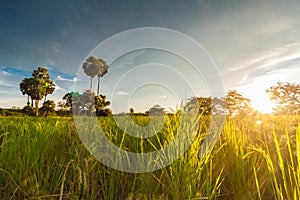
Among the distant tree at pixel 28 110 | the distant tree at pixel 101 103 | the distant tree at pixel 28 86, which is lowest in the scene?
the distant tree at pixel 101 103

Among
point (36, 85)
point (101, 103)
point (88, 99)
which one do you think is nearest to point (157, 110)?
point (101, 103)

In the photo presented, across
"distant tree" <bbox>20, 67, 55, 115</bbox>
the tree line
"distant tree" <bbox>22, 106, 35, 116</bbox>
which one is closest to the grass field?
the tree line

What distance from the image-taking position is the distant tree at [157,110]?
2157 mm

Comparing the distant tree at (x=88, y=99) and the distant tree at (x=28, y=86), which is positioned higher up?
the distant tree at (x=28, y=86)

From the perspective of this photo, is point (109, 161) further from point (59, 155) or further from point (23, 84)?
point (23, 84)

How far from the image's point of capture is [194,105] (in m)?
1.69

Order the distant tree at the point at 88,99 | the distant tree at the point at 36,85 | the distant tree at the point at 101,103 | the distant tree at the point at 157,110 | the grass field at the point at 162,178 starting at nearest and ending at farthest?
the grass field at the point at 162,178
the distant tree at the point at 157,110
the distant tree at the point at 88,99
the distant tree at the point at 101,103
the distant tree at the point at 36,85

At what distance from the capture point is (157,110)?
7.43ft

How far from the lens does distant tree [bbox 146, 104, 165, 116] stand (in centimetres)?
216

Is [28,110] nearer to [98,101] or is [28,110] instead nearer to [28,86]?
[28,86]

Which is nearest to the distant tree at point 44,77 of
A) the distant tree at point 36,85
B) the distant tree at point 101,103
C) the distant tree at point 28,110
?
the distant tree at point 36,85

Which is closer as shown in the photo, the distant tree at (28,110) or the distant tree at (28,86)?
the distant tree at (28,110)

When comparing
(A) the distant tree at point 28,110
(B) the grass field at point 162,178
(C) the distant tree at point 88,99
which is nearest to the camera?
(B) the grass field at point 162,178

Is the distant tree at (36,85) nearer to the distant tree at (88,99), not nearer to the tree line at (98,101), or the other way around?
the tree line at (98,101)
